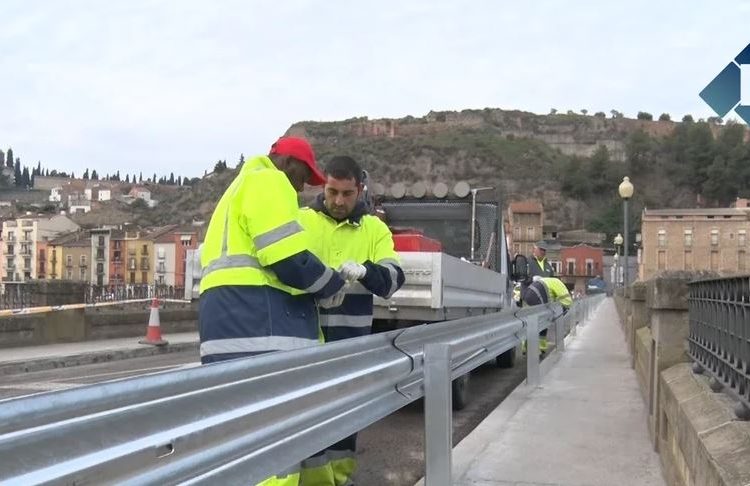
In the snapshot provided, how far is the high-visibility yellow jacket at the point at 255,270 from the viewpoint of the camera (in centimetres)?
343

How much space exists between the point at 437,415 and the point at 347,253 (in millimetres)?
1010

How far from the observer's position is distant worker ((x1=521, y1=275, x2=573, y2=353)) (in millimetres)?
13616

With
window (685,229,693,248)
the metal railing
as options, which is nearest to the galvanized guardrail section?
the metal railing

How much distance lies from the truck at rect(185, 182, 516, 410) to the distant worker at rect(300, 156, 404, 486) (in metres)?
2.87

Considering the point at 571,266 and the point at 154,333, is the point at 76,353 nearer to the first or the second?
the point at 154,333

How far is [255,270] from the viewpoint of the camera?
11.5 feet

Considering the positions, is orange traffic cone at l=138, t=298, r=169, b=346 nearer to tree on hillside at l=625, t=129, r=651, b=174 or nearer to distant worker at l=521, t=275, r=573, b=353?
distant worker at l=521, t=275, r=573, b=353

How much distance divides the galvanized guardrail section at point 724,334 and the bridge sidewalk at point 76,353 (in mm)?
9687

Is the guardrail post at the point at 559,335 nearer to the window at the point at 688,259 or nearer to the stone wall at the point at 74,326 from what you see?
the stone wall at the point at 74,326

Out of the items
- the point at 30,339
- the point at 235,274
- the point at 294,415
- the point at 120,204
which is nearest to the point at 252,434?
the point at 294,415

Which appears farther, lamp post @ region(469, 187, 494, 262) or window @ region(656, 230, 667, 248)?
window @ region(656, 230, 667, 248)

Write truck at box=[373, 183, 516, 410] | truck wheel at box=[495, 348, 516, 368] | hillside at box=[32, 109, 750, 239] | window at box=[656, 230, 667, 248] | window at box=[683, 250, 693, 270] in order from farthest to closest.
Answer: hillside at box=[32, 109, 750, 239] → window at box=[656, 230, 667, 248] → window at box=[683, 250, 693, 270] → truck wheel at box=[495, 348, 516, 368] → truck at box=[373, 183, 516, 410]

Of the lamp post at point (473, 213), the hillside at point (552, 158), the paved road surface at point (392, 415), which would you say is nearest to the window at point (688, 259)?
the hillside at point (552, 158)

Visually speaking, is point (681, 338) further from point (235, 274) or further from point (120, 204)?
point (120, 204)
